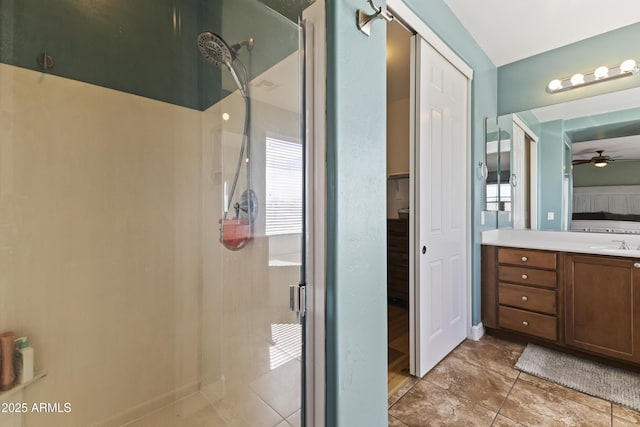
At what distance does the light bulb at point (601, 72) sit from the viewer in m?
2.19

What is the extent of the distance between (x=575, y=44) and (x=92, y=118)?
141 inches

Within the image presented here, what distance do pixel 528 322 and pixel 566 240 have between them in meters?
0.83

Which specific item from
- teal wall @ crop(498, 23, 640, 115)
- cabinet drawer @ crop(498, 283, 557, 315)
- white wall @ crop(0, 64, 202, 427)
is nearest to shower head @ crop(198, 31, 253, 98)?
white wall @ crop(0, 64, 202, 427)

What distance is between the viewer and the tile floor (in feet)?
4.91

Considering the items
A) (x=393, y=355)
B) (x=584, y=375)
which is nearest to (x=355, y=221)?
(x=393, y=355)

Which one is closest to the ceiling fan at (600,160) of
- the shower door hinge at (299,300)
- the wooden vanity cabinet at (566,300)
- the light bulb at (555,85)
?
the light bulb at (555,85)

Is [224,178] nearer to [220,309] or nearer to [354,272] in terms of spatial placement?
[220,309]

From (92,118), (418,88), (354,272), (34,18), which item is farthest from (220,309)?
(418,88)

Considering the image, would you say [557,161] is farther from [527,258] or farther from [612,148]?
[527,258]

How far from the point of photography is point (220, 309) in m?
1.50

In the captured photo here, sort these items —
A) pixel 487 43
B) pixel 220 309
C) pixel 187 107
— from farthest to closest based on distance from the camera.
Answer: pixel 487 43 < pixel 187 107 < pixel 220 309

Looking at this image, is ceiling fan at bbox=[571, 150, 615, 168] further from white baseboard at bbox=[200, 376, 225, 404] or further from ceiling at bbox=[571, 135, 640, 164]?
white baseboard at bbox=[200, 376, 225, 404]

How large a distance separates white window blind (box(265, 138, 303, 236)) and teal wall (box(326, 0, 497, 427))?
5.3 inches

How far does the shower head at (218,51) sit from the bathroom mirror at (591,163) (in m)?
2.69
